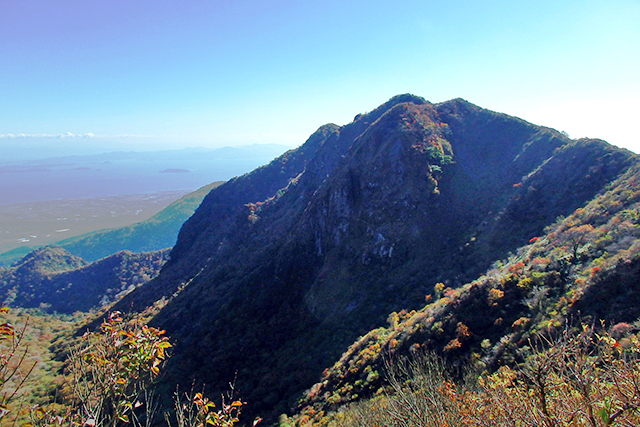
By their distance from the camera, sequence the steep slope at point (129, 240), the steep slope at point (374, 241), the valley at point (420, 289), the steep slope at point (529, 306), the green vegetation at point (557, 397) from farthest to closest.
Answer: the steep slope at point (129, 240), the steep slope at point (374, 241), the steep slope at point (529, 306), the valley at point (420, 289), the green vegetation at point (557, 397)

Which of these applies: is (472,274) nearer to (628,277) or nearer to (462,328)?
(462,328)

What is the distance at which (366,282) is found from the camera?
3194 centimetres

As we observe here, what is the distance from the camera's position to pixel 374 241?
34.9 meters

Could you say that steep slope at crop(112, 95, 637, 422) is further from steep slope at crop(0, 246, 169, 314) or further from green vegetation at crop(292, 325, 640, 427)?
steep slope at crop(0, 246, 169, 314)

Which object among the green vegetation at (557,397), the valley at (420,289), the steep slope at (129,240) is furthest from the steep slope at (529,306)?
the steep slope at (129,240)

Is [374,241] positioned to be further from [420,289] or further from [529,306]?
[529,306]

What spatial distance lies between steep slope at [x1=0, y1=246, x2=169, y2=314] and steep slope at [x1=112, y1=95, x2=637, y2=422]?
1465 inches

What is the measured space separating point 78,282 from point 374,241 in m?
96.8

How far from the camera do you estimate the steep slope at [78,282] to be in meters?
77.4

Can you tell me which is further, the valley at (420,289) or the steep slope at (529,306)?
the steep slope at (529,306)

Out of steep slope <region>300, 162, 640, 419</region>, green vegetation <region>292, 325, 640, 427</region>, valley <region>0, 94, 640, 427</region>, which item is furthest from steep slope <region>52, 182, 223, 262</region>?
green vegetation <region>292, 325, 640, 427</region>

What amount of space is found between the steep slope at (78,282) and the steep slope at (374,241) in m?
37.2

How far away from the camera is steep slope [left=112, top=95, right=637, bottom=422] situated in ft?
92.0

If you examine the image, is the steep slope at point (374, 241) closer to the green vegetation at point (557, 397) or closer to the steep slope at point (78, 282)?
the green vegetation at point (557, 397)
